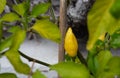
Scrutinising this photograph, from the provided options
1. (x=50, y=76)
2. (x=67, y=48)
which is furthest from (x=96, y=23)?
(x=50, y=76)

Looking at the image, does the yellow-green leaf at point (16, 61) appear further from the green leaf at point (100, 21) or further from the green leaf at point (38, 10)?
the green leaf at point (100, 21)

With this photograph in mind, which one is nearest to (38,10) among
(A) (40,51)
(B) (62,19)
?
(B) (62,19)

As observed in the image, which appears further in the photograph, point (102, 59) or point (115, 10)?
point (102, 59)

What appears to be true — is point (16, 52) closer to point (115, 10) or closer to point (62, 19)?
point (62, 19)

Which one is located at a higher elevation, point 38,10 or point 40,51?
point 38,10

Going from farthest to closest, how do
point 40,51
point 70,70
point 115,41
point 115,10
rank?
point 40,51 < point 115,41 < point 70,70 < point 115,10

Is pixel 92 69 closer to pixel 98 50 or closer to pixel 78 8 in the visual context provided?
pixel 98 50

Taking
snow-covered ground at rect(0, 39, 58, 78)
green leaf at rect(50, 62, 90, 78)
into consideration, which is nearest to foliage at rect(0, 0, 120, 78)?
green leaf at rect(50, 62, 90, 78)
